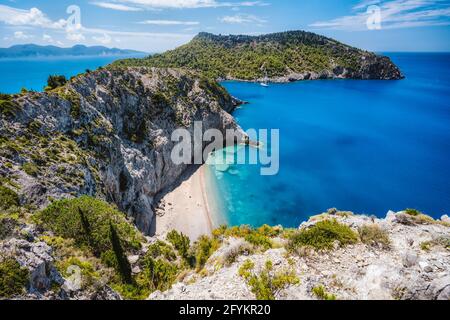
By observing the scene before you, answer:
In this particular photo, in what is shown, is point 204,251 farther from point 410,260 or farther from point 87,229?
point 410,260

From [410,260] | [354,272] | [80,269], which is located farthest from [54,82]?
[410,260]

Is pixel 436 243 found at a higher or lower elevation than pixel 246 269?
higher

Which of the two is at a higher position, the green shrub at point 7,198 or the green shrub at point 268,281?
the green shrub at point 7,198

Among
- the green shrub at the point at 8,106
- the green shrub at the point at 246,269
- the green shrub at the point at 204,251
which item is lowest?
the green shrub at the point at 204,251

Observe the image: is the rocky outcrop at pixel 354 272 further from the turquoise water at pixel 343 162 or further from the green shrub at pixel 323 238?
the turquoise water at pixel 343 162

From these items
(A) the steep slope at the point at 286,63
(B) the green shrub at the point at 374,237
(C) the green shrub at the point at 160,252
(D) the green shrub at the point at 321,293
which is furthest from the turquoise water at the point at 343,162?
(A) the steep slope at the point at 286,63
